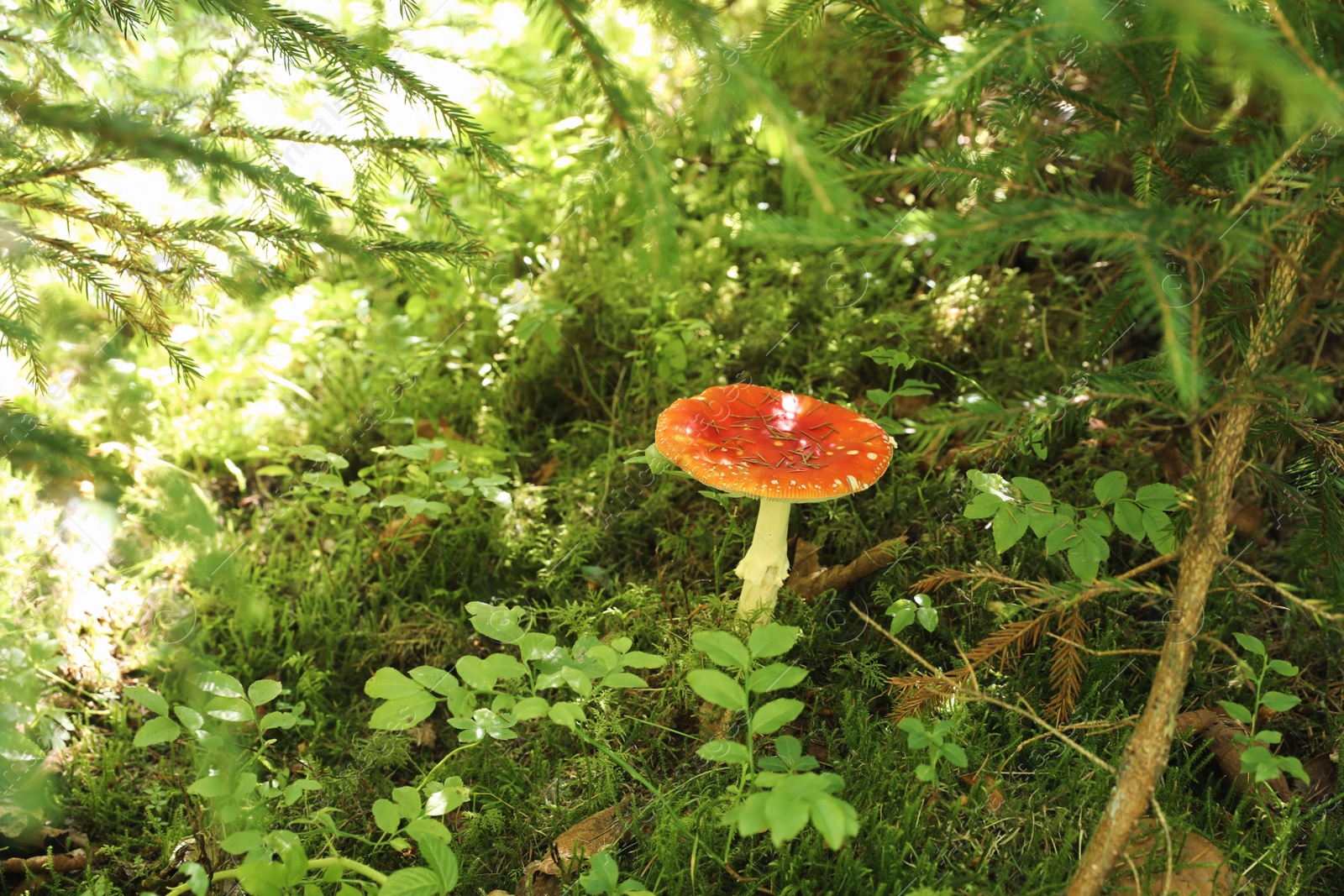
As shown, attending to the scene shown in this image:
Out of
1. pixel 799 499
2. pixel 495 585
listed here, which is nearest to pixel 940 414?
pixel 799 499

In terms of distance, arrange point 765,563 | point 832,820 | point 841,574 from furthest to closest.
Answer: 1. point 841,574
2. point 765,563
3. point 832,820

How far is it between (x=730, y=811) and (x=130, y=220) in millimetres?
1785

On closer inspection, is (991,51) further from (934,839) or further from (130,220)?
(130,220)

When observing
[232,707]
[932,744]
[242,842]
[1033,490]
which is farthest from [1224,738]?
[232,707]

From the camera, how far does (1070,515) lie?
2.11 meters

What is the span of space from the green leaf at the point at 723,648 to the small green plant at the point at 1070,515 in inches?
28.0

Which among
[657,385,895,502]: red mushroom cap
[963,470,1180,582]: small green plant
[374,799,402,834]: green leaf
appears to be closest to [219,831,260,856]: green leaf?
[374,799,402,834]: green leaf

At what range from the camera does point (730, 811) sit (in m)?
1.68

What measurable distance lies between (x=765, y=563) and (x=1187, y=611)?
1.03m

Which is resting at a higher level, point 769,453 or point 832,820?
point 769,453

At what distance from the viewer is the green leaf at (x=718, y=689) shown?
5.46ft

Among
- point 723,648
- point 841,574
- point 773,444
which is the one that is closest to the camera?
point 723,648

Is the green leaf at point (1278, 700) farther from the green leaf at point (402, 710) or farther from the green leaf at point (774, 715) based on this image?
the green leaf at point (402, 710)

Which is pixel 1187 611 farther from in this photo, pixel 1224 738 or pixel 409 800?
pixel 409 800
